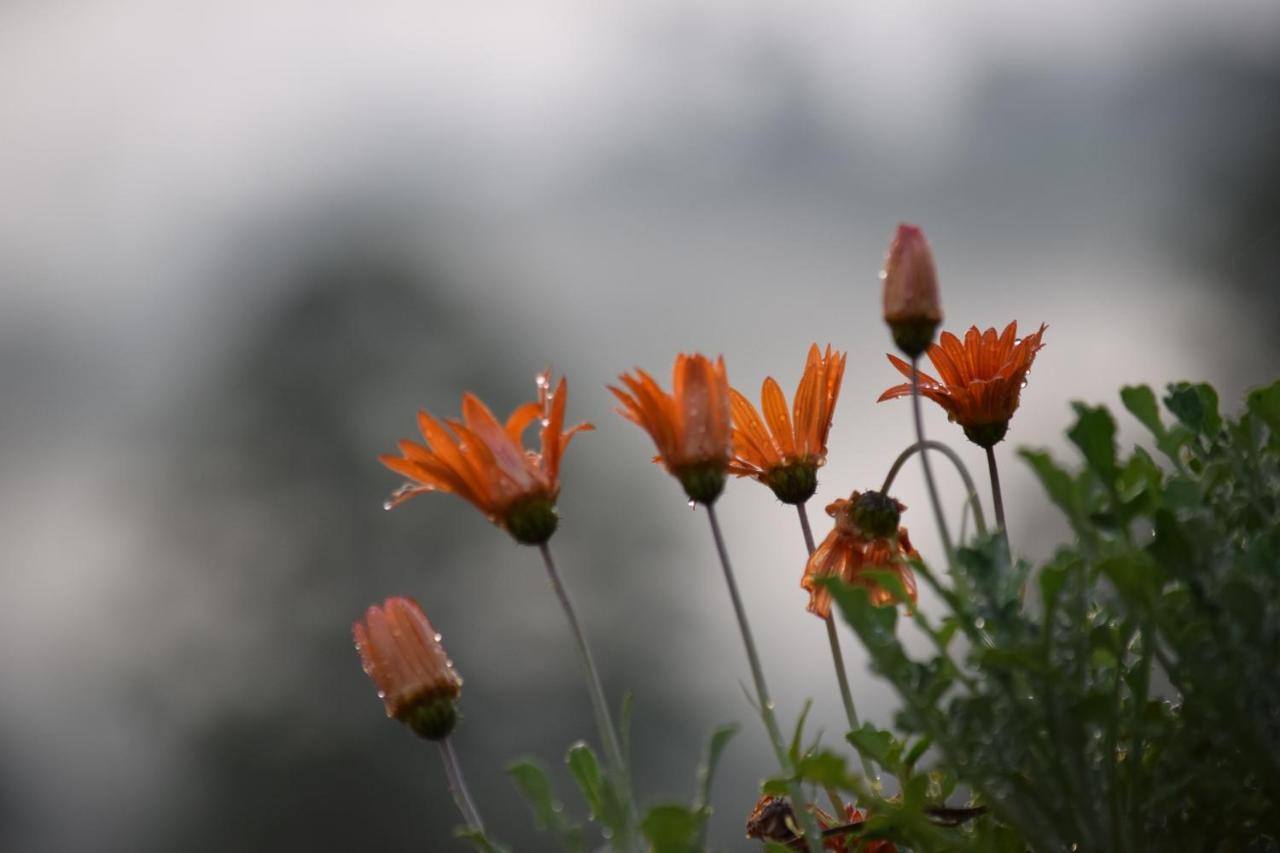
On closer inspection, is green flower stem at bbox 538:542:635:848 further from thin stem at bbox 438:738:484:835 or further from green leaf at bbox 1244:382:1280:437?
green leaf at bbox 1244:382:1280:437

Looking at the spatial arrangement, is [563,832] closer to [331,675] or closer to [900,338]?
[900,338]

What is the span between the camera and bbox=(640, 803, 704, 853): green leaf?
Result: 1.54 feet

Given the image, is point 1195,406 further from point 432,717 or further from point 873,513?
point 432,717

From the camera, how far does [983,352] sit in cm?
77

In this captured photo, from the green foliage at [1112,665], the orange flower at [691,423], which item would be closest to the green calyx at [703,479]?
the orange flower at [691,423]

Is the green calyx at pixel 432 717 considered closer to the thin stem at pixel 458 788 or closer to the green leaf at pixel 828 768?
the thin stem at pixel 458 788

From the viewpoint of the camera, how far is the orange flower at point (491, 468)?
64 cm

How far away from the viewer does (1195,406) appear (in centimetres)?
62

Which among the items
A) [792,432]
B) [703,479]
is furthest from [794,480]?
[703,479]

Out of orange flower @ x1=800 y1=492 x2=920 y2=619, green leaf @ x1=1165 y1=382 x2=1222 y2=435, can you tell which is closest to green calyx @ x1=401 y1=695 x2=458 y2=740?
orange flower @ x1=800 y1=492 x2=920 y2=619

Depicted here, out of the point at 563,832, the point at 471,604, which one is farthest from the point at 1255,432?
the point at 471,604

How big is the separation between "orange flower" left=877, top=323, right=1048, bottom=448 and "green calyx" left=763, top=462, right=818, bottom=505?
0.22 feet

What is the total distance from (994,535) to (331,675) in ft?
33.0

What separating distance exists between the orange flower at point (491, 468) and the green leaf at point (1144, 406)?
215 mm
